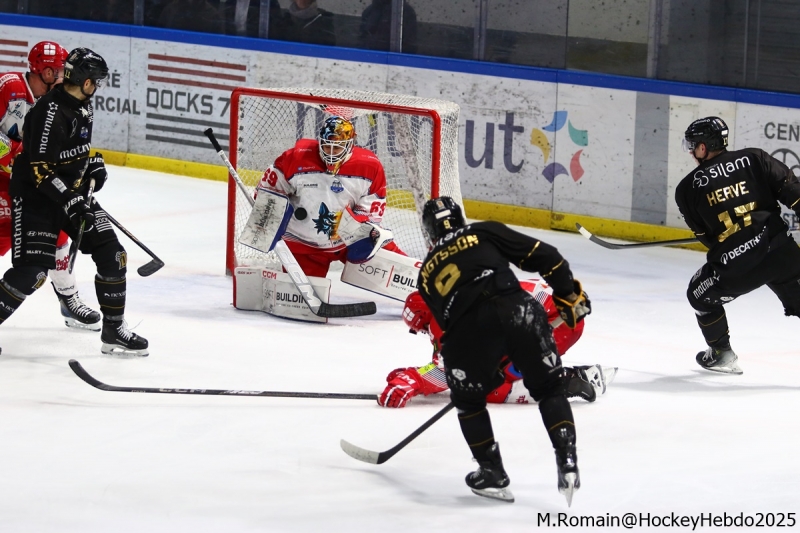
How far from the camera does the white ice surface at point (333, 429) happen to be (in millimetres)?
3793

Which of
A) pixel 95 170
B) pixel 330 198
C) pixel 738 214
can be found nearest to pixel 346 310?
pixel 330 198

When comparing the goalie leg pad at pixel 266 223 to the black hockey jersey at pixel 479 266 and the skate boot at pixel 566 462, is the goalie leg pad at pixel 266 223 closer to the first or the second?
the black hockey jersey at pixel 479 266

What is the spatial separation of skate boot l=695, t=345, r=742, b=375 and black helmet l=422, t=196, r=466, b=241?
6.39 feet

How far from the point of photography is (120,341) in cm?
536

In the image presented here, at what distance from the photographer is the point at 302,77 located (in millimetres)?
9141

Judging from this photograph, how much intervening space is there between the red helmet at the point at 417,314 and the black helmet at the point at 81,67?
60.6 inches

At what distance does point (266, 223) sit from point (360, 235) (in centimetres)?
46

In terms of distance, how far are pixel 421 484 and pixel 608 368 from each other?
1.31 meters

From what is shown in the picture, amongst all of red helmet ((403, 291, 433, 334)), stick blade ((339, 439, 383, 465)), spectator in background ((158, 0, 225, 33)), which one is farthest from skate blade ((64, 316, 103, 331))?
spectator in background ((158, 0, 225, 33))

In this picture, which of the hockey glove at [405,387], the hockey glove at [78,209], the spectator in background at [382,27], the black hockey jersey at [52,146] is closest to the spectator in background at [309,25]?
the spectator in background at [382,27]

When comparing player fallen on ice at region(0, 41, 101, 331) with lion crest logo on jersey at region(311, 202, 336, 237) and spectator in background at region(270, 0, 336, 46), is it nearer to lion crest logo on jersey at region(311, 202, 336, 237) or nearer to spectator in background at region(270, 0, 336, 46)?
lion crest logo on jersey at region(311, 202, 336, 237)

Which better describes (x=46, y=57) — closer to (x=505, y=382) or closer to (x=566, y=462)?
(x=505, y=382)

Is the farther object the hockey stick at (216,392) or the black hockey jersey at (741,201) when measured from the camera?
the black hockey jersey at (741,201)

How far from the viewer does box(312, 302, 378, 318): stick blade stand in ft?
19.7
